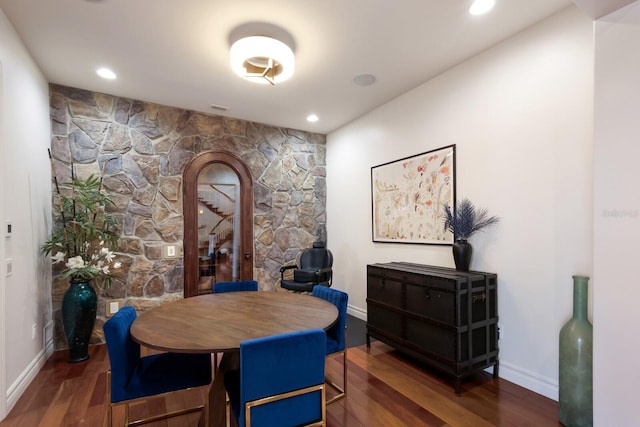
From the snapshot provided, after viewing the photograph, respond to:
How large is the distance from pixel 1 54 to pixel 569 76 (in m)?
4.16

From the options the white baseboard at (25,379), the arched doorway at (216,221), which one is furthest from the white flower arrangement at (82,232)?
the arched doorway at (216,221)

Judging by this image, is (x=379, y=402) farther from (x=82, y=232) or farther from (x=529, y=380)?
(x=82, y=232)

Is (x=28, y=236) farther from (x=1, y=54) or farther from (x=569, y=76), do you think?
(x=569, y=76)

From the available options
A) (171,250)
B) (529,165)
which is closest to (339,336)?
(529,165)

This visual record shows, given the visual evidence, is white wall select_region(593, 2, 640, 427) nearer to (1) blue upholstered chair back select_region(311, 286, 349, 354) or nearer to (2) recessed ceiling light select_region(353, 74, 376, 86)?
(1) blue upholstered chair back select_region(311, 286, 349, 354)

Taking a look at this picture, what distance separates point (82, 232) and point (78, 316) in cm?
84

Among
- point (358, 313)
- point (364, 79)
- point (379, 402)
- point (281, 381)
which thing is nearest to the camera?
point (281, 381)

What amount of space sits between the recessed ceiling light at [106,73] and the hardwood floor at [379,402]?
2940 mm

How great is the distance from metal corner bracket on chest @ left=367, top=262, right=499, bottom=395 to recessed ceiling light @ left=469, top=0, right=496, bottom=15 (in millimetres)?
2017

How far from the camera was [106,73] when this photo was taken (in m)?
3.16

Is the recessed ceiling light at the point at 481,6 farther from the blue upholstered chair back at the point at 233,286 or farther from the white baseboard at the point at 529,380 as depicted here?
the blue upholstered chair back at the point at 233,286

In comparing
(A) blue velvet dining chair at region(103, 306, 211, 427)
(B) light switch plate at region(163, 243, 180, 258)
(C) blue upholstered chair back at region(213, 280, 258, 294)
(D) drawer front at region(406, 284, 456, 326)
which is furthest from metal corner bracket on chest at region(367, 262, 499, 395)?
(B) light switch plate at region(163, 243, 180, 258)

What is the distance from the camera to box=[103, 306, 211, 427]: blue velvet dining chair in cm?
165

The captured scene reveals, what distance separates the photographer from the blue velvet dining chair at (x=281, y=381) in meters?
1.41
